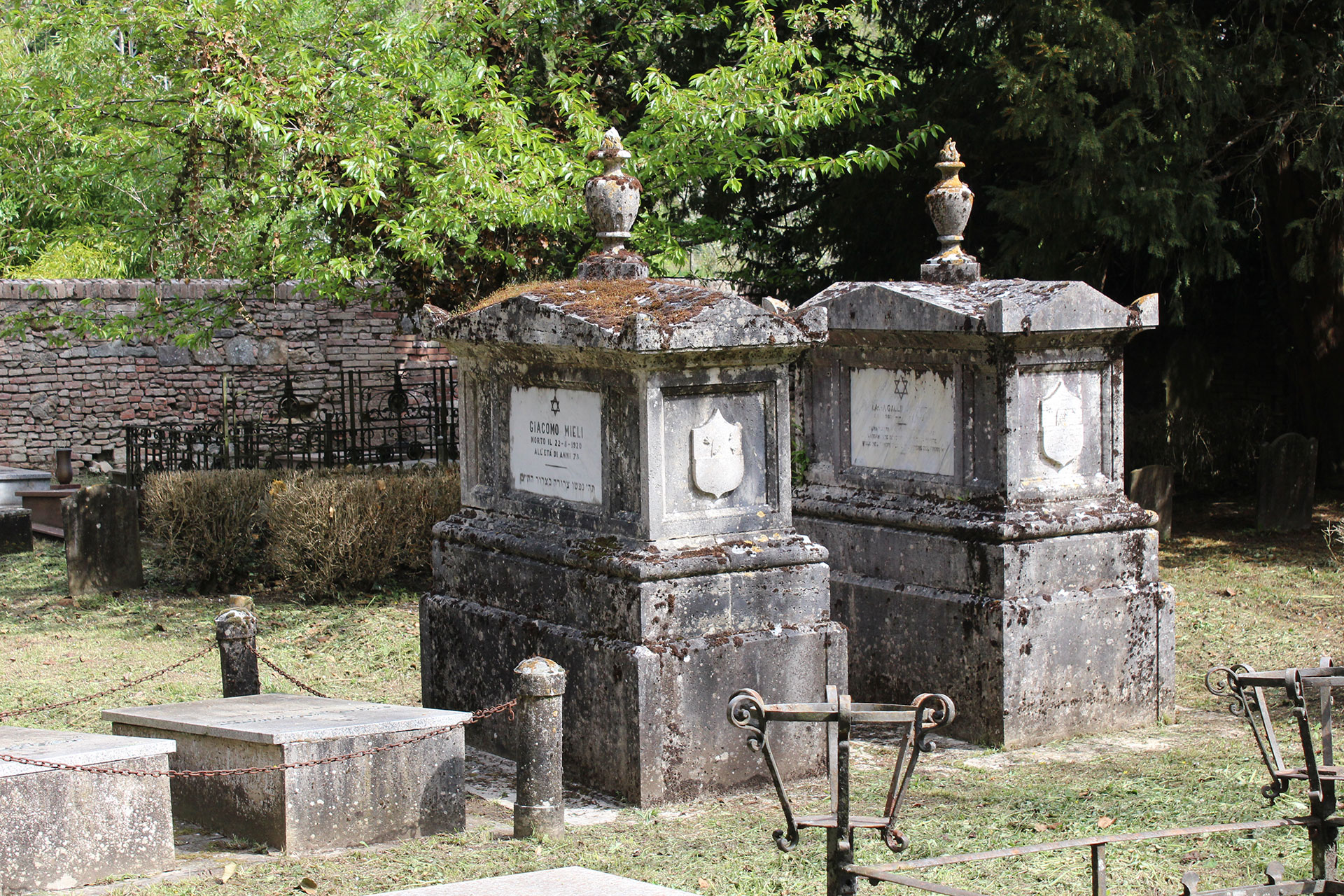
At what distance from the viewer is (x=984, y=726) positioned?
276 inches

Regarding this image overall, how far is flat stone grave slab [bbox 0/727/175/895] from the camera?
4.80m

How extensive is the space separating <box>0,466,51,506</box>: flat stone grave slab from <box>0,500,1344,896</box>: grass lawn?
3962 millimetres

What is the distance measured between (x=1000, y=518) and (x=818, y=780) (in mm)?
1602

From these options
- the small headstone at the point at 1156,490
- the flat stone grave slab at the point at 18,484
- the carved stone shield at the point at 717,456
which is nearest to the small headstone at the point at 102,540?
the flat stone grave slab at the point at 18,484

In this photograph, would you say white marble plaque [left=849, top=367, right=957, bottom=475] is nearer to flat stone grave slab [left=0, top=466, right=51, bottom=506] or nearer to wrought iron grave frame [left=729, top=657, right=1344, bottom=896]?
wrought iron grave frame [left=729, top=657, right=1344, bottom=896]

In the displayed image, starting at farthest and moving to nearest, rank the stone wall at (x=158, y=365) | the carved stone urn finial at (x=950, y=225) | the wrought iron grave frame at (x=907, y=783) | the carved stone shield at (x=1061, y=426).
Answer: the stone wall at (x=158, y=365) → the carved stone urn finial at (x=950, y=225) → the carved stone shield at (x=1061, y=426) → the wrought iron grave frame at (x=907, y=783)

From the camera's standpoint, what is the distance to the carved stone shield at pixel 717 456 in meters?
6.30

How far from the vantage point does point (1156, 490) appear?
12.8 m

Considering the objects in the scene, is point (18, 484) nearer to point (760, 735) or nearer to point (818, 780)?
point (818, 780)

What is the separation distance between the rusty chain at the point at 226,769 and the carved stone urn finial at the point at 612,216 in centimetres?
225

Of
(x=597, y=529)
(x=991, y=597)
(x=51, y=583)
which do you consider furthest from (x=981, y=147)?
(x=51, y=583)

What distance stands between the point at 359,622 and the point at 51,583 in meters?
3.40

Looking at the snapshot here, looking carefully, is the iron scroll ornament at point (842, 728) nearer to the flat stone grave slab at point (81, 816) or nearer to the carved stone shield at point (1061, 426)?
the flat stone grave slab at point (81, 816)

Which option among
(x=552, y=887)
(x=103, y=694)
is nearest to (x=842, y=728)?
Result: (x=552, y=887)
